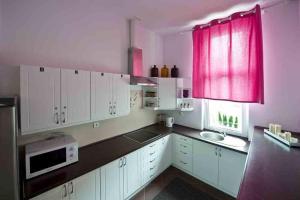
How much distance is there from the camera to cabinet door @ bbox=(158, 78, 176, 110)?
2791 millimetres

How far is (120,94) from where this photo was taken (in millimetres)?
2145

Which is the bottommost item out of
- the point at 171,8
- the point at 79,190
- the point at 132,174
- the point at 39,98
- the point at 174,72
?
the point at 132,174

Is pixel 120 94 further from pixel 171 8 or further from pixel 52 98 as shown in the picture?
pixel 171 8

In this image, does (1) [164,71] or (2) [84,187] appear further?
(1) [164,71]

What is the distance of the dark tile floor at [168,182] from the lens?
7.22ft

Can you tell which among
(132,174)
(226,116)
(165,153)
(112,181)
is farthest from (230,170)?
(112,181)

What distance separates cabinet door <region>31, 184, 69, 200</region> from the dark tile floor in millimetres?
1090

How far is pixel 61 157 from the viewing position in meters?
1.54

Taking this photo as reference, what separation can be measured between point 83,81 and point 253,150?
2.02m

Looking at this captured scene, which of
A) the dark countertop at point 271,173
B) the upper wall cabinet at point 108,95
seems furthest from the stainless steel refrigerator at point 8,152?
the dark countertop at point 271,173

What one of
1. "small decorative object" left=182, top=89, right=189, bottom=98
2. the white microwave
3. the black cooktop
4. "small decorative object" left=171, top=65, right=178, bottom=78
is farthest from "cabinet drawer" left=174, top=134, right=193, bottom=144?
the white microwave

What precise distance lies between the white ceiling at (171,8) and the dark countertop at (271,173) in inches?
71.8

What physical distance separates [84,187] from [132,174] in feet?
2.29

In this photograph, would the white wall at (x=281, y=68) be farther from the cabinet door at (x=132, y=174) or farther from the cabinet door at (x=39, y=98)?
the cabinet door at (x=39, y=98)
